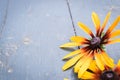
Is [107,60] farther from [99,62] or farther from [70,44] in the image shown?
[70,44]

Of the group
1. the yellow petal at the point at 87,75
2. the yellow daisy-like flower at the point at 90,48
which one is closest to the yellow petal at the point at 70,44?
the yellow daisy-like flower at the point at 90,48

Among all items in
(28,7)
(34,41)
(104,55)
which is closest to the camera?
(104,55)

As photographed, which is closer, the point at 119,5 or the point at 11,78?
the point at 11,78

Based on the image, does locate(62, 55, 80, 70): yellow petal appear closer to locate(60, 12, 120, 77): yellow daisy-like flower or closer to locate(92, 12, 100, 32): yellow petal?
locate(60, 12, 120, 77): yellow daisy-like flower

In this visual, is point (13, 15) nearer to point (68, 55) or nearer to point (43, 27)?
point (43, 27)

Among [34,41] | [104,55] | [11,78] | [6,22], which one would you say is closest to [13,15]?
[6,22]

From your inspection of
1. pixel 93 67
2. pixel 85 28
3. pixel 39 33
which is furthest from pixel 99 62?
pixel 39 33
